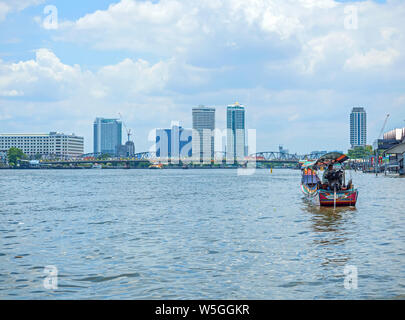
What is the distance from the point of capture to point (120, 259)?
18.8 meters

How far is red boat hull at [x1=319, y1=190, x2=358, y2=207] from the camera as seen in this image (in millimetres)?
39375

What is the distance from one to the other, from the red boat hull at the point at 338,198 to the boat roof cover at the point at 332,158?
328 centimetres

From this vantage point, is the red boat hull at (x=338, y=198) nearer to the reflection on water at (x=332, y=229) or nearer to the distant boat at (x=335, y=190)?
the distant boat at (x=335, y=190)

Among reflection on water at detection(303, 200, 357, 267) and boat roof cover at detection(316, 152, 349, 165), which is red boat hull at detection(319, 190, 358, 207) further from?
boat roof cover at detection(316, 152, 349, 165)

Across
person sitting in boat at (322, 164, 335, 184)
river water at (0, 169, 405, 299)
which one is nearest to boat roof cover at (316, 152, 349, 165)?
person sitting in boat at (322, 164, 335, 184)

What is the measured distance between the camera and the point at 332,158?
1665 inches

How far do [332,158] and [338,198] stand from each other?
14.5 ft

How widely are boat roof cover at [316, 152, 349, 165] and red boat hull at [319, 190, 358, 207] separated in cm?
328

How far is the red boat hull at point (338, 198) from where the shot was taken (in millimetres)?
39375

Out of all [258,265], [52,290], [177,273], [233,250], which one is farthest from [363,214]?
[52,290]

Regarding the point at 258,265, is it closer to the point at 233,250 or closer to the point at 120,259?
the point at 233,250

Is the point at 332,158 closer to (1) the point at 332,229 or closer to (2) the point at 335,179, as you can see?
(2) the point at 335,179
